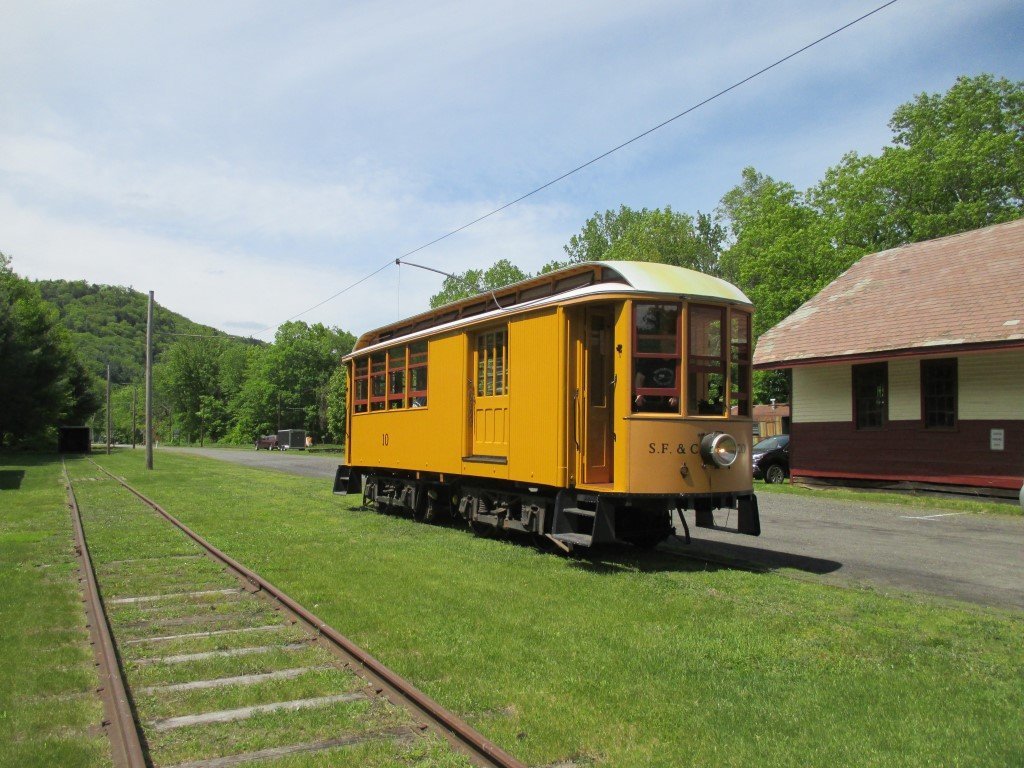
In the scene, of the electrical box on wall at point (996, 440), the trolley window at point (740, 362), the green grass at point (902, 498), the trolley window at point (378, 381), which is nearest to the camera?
the trolley window at point (740, 362)

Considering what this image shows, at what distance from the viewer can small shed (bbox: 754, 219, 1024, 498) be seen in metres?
17.6

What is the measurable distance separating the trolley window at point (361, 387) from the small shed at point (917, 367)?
10.7m

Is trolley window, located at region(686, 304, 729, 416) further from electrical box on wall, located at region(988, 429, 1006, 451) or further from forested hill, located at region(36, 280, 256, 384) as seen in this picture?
forested hill, located at region(36, 280, 256, 384)

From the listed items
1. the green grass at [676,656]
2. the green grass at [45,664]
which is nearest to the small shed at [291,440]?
the green grass at [45,664]

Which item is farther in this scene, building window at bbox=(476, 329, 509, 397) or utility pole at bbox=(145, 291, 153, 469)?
utility pole at bbox=(145, 291, 153, 469)

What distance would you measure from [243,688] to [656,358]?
5463 millimetres

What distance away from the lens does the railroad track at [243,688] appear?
4156 millimetres

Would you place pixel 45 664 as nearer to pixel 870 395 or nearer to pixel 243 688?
pixel 243 688

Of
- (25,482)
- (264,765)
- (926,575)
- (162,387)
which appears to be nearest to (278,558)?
(264,765)

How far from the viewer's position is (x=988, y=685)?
5.06 meters

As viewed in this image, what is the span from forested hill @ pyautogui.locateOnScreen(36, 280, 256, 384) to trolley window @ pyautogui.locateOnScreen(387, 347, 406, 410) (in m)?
90.9

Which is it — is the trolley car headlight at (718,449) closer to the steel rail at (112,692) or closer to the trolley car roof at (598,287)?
the trolley car roof at (598,287)

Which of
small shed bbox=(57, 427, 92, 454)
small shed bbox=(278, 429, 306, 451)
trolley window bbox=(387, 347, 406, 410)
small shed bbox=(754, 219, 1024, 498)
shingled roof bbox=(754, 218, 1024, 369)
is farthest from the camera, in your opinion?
small shed bbox=(278, 429, 306, 451)

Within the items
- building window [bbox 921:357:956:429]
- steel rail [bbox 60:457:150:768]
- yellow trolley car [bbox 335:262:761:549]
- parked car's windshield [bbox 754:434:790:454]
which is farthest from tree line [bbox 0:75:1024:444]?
steel rail [bbox 60:457:150:768]
